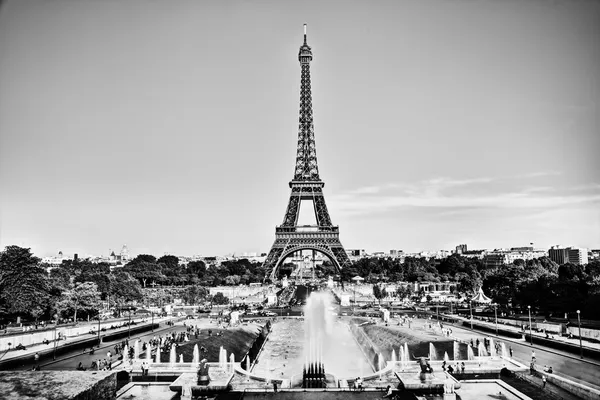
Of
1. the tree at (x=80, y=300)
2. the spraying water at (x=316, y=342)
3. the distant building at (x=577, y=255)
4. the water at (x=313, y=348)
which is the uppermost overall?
the distant building at (x=577, y=255)

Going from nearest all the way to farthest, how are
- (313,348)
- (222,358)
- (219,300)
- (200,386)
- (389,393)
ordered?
1. (389,393)
2. (200,386)
3. (222,358)
4. (313,348)
5. (219,300)

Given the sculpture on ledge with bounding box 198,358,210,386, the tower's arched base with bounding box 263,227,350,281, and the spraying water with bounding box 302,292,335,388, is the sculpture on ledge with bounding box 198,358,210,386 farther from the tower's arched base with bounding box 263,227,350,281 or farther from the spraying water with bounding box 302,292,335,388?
the tower's arched base with bounding box 263,227,350,281

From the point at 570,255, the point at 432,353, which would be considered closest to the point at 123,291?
the point at 432,353

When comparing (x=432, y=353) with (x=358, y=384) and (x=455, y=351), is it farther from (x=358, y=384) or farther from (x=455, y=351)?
(x=358, y=384)

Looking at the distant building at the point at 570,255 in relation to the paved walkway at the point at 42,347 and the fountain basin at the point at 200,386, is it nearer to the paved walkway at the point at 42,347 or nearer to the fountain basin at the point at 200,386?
the paved walkway at the point at 42,347

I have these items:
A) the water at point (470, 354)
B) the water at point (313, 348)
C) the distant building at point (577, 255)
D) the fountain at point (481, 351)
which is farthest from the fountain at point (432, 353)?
the distant building at point (577, 255)

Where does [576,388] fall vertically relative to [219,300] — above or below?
above
